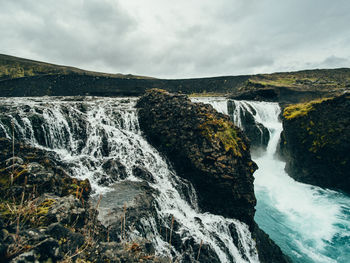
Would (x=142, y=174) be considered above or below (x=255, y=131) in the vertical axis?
below

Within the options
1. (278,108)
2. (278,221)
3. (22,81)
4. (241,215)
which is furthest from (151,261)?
(22,81)

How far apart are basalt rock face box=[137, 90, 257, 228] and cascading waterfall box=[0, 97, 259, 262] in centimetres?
67

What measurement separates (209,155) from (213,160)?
35 centimetres

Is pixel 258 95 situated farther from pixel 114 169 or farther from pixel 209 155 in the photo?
pixel 114 169

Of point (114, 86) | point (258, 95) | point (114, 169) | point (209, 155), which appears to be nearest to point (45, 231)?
point (114, 169)

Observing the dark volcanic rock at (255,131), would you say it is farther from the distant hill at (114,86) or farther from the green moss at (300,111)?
the distant hill at (114,86)

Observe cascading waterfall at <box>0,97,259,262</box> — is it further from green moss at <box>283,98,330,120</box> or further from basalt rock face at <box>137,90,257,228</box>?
green moss at <box>283,98,330,120</box>

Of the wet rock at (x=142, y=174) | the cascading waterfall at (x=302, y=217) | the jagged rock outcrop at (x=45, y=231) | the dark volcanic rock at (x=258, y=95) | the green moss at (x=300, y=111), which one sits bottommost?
the cascading waterfall at (x=302, y=217)

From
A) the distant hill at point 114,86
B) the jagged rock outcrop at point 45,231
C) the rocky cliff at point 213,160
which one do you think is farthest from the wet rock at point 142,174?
the distant hill at point 114,86

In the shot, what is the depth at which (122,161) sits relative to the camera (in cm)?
999

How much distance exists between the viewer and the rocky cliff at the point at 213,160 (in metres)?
9.70

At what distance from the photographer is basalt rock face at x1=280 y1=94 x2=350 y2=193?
1598cm

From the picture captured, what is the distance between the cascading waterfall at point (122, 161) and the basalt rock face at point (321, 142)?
1278 cm

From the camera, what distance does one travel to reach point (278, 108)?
2944 cm
